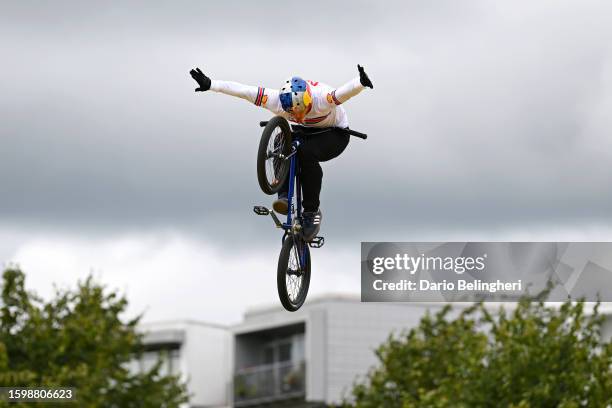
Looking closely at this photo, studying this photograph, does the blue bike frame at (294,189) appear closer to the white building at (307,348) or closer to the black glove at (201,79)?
the black glove at (201,79)

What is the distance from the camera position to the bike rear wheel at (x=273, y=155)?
68.7 feet

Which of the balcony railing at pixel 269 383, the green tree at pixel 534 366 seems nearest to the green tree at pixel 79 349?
the green tree at pixel 534 366

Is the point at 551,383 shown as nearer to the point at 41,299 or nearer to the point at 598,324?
the point at 598,324

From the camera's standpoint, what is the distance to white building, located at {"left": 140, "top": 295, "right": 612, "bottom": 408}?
3556 inches

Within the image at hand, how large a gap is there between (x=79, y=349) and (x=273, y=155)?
44.6 meters

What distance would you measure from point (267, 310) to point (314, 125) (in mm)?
74061

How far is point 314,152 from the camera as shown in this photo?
75.5 ft

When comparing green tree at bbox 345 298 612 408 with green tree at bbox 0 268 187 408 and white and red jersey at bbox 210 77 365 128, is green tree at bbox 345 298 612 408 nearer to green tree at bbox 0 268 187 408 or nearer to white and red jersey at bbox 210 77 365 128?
green tree at bbox 0 268 187 408

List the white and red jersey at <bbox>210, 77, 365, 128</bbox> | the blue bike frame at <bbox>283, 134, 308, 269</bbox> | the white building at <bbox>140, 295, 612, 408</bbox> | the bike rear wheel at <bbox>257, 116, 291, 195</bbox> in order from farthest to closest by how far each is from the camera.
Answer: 1. the white building at <bbox>140, 295, 612, 408</bbox>
2. the blue bike frame at <bbox>283, 134, 308, 269</bbox>
3. the white and red jersey at <bbox>210, 77, 365, 128</bbox>
4. the bike rear wheel at <bbox>257, 116, 291, 195</bbox>

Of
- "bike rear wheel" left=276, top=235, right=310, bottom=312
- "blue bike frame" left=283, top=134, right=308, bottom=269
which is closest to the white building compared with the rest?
"bike rear wheel" left=276, top=235, right=310, bottom=312

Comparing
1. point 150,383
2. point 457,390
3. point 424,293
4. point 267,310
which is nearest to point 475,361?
point 457,390

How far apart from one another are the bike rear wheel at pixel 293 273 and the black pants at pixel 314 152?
0.74 m

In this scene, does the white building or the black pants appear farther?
the white building

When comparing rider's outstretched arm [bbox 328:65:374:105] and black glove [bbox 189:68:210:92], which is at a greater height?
black glove [bbox 189:68:210:92]
